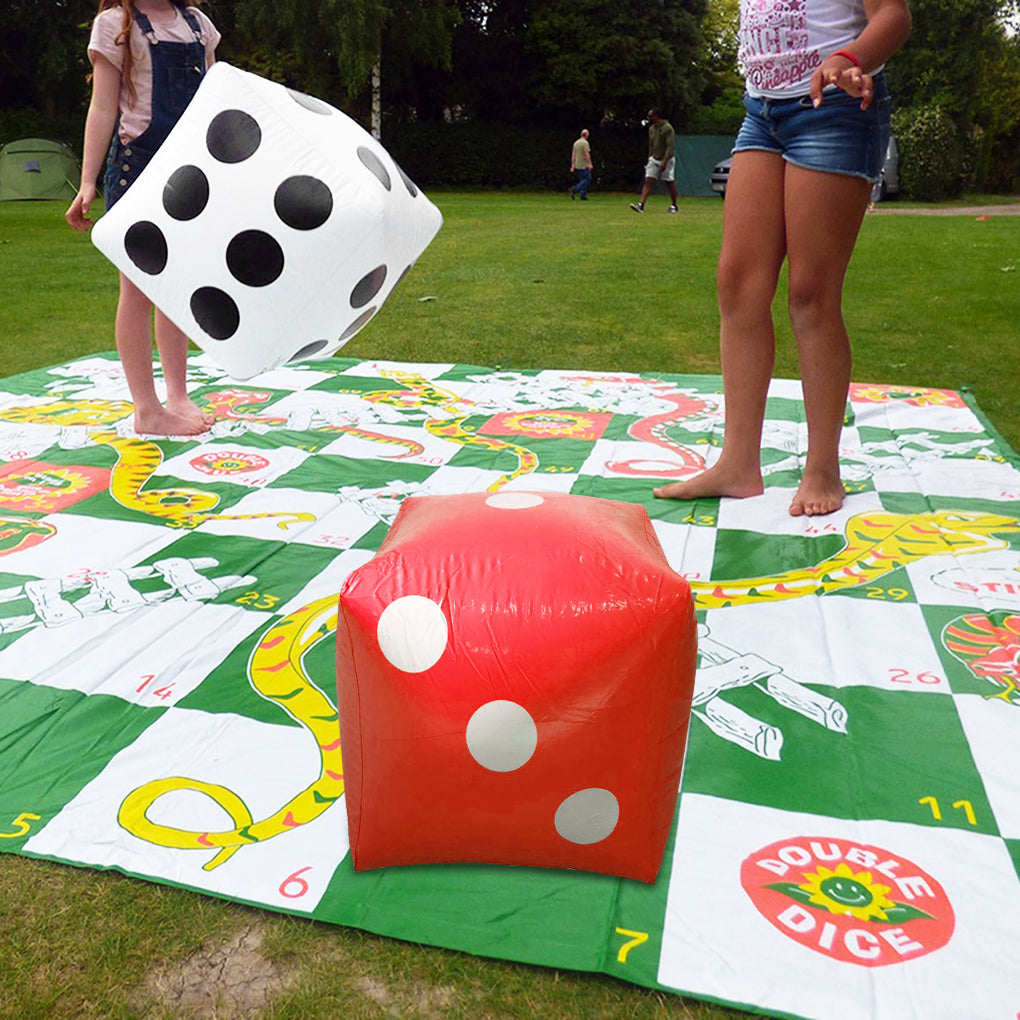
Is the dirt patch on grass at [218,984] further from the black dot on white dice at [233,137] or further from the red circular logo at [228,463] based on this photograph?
the red circular logo at [228,463]

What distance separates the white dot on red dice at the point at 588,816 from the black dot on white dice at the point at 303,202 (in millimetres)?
1210

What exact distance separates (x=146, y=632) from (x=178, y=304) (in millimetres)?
692

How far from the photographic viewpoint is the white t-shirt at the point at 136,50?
2658mm

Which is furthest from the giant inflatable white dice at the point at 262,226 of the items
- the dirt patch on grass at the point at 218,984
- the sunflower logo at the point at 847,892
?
the sunflower logo at the point at 847,892

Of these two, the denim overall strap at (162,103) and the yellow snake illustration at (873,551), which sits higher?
the denim overall strap at (162,103)

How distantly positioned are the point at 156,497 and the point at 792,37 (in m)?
1.89

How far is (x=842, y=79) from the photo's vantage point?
197 centimetres

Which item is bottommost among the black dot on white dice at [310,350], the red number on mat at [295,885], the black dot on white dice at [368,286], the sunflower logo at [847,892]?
the red number on mat at [295,885]

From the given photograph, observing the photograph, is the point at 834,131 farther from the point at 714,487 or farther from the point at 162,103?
the point at 162,103

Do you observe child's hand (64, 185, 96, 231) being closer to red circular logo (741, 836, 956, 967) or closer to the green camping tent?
red circular logo (741, 836, 956, 967)

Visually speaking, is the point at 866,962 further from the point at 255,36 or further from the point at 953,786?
the point at 255,36

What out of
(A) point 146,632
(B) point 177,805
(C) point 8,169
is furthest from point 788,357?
(C) point 8,169

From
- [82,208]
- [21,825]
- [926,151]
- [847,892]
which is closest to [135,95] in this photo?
[82,208]

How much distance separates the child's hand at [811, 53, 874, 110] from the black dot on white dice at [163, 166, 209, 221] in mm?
1264
